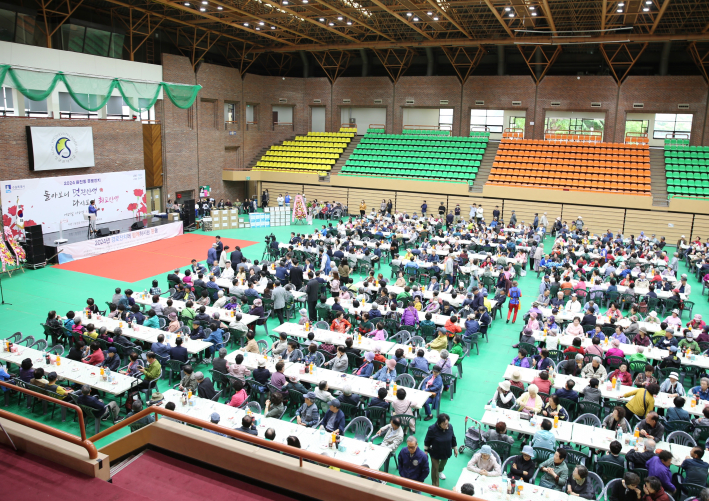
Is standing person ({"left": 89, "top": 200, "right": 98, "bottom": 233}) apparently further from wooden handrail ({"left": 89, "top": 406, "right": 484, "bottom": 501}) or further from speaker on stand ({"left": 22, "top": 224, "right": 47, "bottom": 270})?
wooden handrail ({"left": 89, "top": 406, "right": 484, "bottom": 501})

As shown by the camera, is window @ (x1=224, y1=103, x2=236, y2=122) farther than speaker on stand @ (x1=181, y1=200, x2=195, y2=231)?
Yes

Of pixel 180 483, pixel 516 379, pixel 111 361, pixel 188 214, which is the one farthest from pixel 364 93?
pixel 180 483

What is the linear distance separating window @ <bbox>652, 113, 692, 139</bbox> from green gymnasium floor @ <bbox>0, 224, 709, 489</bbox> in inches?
635

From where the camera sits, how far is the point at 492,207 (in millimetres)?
30766

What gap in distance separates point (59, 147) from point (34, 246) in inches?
215

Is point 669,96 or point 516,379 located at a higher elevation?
point 669,96

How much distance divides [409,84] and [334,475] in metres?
36.0

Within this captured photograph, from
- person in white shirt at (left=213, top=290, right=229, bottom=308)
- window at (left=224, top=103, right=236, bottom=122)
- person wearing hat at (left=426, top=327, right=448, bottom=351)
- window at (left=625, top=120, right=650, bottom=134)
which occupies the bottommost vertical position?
person wearing hat at (left=426, top=327, right=448, bottom=351)

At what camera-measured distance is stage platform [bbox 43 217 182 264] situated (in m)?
20.8

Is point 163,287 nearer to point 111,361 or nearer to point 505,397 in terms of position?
point 111,361

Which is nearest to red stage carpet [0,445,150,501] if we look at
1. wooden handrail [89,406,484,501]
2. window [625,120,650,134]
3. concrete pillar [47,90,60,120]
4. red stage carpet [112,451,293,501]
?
red stage carpet [112,451,293,501]

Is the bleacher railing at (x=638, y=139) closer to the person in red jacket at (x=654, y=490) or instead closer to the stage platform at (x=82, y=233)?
the stage platform at (x=82, y=233)

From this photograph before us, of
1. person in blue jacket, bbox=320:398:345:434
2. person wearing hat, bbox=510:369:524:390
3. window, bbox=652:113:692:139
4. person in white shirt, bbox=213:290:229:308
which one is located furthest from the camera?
window, bbox=652:113:692:139

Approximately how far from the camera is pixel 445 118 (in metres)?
38.5
